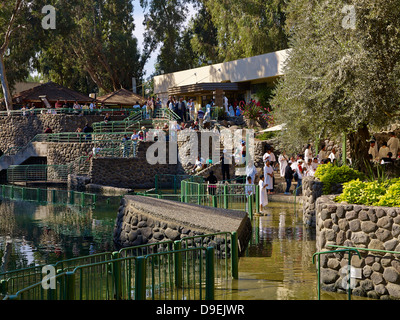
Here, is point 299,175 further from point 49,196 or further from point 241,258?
point 241,258

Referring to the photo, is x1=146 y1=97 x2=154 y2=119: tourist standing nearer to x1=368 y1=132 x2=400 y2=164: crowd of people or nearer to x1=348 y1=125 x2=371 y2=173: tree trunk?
x1=368 y1=132 x2=400 y2=164: crowd of people

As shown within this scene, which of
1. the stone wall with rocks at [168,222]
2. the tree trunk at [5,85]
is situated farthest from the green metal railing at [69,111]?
the stone wall with rocks at [168,222]

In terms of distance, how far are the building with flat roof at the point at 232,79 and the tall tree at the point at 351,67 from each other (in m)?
18.0

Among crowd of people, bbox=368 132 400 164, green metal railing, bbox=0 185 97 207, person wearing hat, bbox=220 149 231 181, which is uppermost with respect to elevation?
crowd of people, bbox=368 132 400 164

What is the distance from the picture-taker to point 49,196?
2398cm

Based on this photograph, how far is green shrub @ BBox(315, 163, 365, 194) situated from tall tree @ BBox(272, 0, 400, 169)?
118 inches

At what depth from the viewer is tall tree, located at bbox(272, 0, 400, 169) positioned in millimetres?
16844

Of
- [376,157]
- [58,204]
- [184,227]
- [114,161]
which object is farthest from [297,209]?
[114,161]

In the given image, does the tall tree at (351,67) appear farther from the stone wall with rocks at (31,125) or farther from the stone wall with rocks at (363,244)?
the stone wall with rocks at (31,125)

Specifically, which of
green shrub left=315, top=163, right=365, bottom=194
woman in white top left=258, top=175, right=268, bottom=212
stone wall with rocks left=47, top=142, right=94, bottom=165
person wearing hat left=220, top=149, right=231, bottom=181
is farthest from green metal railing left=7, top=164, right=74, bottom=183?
green shrub left=315, top=163, right=365, bottom=194

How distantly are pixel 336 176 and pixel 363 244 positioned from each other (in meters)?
5.53

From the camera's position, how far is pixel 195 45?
2271 inches

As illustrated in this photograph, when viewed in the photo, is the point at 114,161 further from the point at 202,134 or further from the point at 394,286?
the point at 394,286

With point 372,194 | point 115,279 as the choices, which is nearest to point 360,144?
point 372,194
